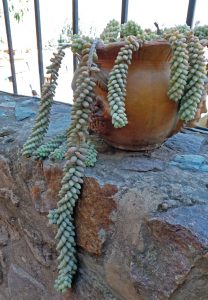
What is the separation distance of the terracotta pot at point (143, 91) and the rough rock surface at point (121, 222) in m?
0.09

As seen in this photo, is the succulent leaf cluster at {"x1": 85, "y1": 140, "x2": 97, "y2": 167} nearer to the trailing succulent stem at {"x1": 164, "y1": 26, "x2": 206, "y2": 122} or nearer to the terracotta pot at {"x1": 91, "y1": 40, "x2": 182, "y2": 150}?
the terracotta pot at {"x1": 91, "y1": 40, "x2": 182, "y2": 150}

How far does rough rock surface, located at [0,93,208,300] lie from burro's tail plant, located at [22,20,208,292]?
3cm

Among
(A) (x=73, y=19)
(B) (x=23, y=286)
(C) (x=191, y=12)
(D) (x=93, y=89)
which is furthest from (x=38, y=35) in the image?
(B) (x=23, y=286)

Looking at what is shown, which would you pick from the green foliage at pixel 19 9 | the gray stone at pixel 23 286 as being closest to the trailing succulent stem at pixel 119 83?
the gray stone at pixel 23 286

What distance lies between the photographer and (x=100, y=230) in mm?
659

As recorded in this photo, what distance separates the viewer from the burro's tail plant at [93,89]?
59 cm

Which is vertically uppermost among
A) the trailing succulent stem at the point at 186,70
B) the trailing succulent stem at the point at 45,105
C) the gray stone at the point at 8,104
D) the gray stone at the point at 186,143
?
the trailing succulent stem at the point at 186,70

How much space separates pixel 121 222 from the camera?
0.62 meters

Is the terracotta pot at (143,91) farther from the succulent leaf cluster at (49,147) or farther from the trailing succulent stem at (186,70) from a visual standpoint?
the succulent leaf cluster at (49,147)

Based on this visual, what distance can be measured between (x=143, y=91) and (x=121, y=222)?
26cm

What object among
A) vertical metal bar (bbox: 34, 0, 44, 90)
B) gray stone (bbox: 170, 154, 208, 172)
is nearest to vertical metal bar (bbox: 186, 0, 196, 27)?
gray stone (bbox: 170, 154, 208, 172)

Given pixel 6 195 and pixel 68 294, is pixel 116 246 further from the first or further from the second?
pixel 6 195

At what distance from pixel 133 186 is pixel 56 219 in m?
0.18

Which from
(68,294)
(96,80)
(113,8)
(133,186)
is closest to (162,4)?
(113,8)
